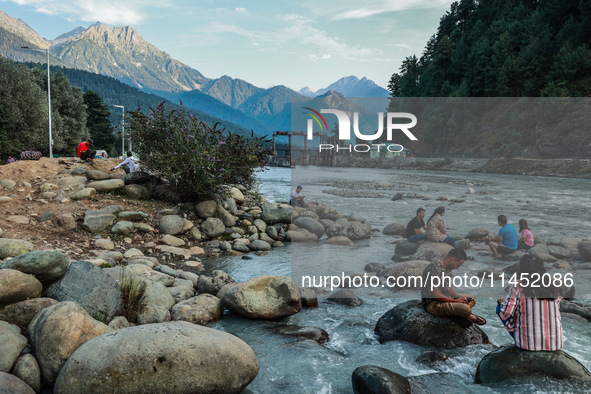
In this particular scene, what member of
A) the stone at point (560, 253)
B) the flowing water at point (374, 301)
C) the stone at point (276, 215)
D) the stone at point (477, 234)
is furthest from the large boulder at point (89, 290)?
the stone at point (560, 253)

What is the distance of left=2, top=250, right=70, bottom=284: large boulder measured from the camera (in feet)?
19.9

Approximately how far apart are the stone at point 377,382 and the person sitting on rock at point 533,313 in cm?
149

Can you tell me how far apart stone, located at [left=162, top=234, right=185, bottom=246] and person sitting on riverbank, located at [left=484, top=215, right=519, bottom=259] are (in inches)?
352

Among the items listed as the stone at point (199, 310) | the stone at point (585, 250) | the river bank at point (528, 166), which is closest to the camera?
the stone at point (199, 310)

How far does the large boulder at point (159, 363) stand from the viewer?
437 cm

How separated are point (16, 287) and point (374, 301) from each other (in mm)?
6451

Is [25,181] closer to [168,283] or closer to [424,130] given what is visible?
[168,283]

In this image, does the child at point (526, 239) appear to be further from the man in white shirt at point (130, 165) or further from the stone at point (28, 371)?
the man in white shirt at point (130, 165)

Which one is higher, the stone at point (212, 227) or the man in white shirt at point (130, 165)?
the man in white shirt at point (130, 165)

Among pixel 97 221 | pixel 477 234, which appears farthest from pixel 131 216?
pixel 477 234

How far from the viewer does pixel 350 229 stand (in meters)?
13.3

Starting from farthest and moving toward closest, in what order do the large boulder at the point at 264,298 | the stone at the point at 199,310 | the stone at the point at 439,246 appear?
the stone at the point at 439,246, the large boulder at the point at 264,298, the stone at the point at 199,310

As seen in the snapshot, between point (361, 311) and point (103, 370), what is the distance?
496cm

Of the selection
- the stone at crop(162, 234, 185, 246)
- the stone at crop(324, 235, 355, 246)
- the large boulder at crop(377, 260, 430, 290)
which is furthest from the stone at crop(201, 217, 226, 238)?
the large boulder at crop(377, 260, 430, 290)
